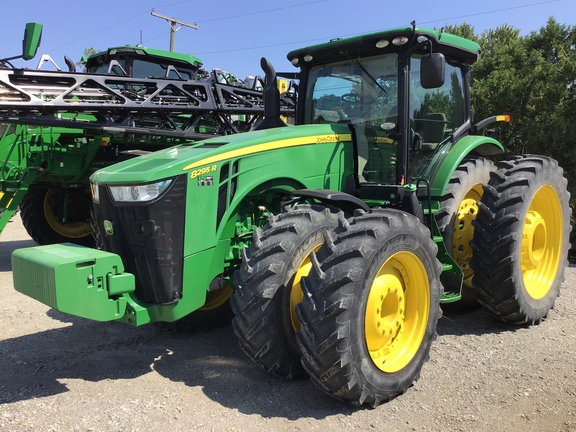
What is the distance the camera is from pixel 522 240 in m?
4.67

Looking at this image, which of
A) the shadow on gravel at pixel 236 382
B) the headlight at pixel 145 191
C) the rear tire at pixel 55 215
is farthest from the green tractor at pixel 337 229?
the rear tire at pixel 55 215

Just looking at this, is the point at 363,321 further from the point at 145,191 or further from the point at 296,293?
the point at 145,191

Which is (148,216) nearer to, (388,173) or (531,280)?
(388,173)

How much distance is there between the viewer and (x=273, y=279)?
3246 millimetres

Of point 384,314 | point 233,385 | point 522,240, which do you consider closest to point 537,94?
point 522,240

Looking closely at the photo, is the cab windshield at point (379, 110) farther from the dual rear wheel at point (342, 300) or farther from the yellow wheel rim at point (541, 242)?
the yellow wheel rim at point (541, 242)

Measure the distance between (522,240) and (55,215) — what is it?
7.49m

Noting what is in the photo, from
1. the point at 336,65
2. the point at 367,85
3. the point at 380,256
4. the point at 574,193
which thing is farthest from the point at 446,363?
the point at 574,193

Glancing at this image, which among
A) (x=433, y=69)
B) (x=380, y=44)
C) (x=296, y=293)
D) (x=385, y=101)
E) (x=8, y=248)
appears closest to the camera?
(x=296, y=293)

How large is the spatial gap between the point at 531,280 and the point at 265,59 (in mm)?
3223

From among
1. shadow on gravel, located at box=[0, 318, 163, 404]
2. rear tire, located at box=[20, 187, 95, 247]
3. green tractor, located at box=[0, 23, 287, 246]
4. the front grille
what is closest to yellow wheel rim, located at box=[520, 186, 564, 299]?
the front grille

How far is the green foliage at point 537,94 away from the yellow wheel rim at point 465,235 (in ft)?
27.2

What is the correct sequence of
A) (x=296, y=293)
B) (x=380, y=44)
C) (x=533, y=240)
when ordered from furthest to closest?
(x=533, y=240) < (x=380, y=44) < (x=296, y=293)

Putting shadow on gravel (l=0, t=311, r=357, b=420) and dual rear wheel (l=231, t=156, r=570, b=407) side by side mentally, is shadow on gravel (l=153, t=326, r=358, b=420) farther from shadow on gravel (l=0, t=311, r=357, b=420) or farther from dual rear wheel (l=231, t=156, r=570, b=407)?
dual rear wheel (l=231, t=156, r=570, b=407)
